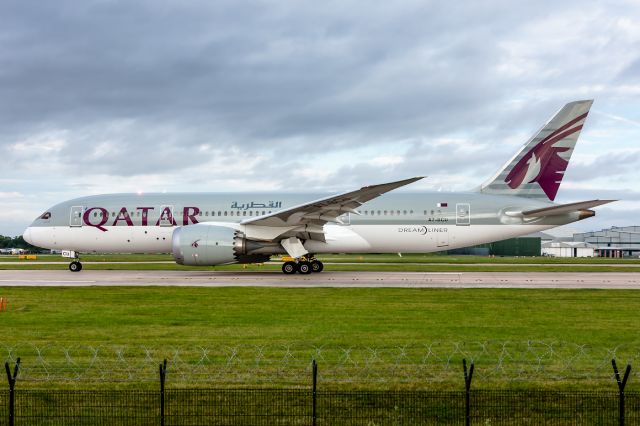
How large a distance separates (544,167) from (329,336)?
23.8 m

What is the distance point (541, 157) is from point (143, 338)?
1022 inches

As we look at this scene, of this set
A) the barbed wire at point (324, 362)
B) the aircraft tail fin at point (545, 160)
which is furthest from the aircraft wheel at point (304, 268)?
the barbed wire at point (324, 362)

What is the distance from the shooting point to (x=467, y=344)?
1303 centimetres

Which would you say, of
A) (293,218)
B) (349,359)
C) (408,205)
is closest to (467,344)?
(349,359)

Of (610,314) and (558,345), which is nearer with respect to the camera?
(558,345)

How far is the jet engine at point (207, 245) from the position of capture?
29625mm

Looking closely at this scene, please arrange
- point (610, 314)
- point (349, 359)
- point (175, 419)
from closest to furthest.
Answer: point (175, 419), point (349, 359), point (610, 314)

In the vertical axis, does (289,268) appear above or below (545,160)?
below

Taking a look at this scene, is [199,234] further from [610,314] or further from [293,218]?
[610,314]

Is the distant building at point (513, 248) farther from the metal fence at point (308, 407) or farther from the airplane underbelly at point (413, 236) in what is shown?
the metal fence at point (308, 407)

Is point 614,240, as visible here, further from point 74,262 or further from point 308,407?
point 308,407

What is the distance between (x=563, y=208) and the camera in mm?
31406

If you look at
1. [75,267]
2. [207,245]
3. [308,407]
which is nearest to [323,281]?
[207,245]

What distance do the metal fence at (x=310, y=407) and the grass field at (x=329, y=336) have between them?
496 millimetres
